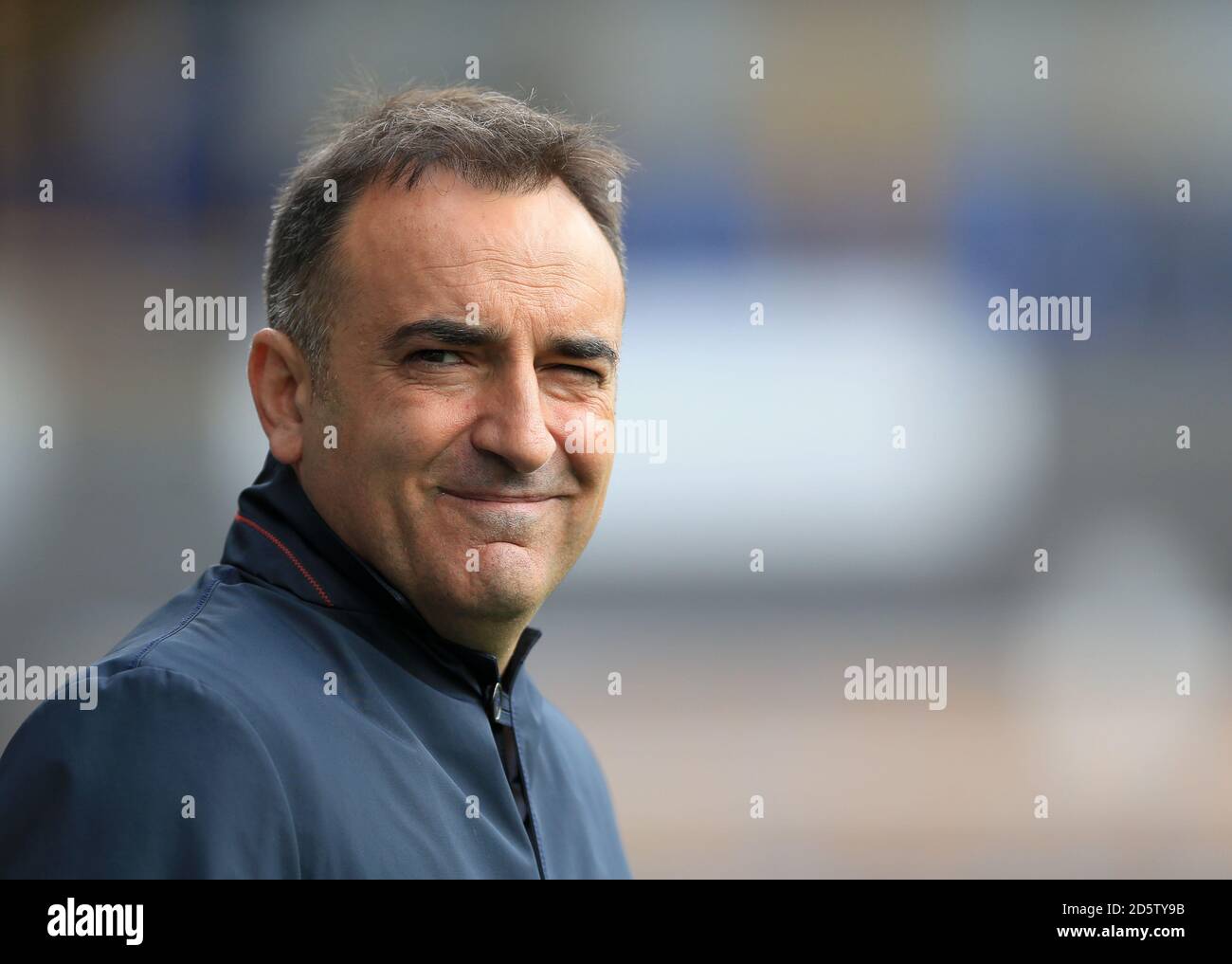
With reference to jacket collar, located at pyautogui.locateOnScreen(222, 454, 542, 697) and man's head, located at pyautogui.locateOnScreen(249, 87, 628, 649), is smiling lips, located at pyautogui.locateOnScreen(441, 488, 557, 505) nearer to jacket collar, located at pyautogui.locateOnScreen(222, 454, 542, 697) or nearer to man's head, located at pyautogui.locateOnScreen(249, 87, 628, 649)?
man's head, located at pyautogui.locateOnScreen(249, 87, 628, 649)

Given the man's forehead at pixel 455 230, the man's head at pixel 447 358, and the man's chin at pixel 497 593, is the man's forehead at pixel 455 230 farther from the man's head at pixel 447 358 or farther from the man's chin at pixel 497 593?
the man's chin at pixel 497 593

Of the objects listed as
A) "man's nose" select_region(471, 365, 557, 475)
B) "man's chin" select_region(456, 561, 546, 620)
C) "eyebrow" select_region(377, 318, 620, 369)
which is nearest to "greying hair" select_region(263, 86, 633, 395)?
"eyebrow" select_region(377, 318, 620, 369)

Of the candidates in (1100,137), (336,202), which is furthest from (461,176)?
(1100,137)

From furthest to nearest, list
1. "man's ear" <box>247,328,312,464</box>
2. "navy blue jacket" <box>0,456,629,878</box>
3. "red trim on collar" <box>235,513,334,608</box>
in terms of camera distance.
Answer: "man's ear" <box>247,328,312,464</box>
"red trim on collar" <box>235,513,334,608</box>
"navy blue jacket" <box>0,456,629,878</box>

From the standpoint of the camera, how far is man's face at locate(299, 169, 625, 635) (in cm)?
160

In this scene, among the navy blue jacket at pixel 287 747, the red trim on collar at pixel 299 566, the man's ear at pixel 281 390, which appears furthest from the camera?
the man's ear at pixel 281 390

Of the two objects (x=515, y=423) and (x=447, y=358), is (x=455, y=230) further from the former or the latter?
(x=515, y=423)

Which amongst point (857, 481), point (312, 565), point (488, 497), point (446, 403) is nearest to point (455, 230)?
point (446, 403)

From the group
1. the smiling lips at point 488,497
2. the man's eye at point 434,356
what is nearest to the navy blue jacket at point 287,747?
the smiling lips at point 488,497

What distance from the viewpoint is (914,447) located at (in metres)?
4.65

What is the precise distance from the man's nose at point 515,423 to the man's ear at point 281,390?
0.95ft

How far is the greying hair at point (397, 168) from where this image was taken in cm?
166

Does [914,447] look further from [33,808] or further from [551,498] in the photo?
[33,808]

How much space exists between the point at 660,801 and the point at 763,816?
570mm
